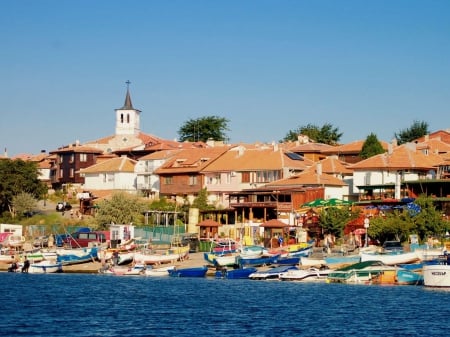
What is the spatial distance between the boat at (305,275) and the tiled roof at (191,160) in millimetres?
37427

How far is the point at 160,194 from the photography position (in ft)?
366

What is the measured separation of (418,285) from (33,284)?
27.8m

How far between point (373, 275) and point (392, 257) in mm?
3559

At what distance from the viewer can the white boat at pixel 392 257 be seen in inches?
2785

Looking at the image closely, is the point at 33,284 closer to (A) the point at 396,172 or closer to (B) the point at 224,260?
(B) the point at 224,260

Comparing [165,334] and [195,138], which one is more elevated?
[195,138]

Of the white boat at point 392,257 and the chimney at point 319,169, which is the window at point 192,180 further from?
the white boat at point 392,257

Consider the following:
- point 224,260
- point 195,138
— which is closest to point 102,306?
point 224,260

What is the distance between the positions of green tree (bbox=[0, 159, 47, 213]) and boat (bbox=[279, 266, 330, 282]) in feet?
155

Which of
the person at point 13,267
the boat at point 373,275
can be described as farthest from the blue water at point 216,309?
the person at point 13,267

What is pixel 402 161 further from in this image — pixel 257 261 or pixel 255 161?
pixel 257 261

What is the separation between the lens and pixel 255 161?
10462 cm

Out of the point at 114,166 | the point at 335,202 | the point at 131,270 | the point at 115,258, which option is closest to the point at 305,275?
the point at 131,270

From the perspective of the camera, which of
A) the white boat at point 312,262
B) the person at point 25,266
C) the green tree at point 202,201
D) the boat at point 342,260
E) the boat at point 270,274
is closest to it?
the boat at point 270,274
